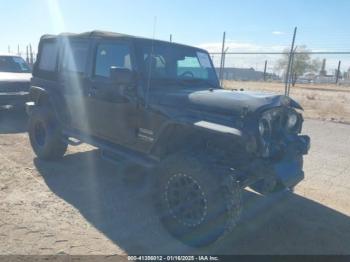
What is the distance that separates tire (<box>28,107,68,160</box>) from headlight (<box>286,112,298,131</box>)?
367 centimetres


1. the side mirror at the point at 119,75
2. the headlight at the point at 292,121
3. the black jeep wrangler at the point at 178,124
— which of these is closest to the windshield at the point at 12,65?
the black jeep wrangler at the point at 178,124

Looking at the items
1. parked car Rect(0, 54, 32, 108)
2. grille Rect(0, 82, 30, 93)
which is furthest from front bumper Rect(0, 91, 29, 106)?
grille Rect(0, 82, 30, 93)

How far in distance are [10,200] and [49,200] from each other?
0.48 m

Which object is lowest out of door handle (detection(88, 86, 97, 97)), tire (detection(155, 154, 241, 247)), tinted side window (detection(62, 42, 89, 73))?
tire (detection(155, 154, 241, 247))

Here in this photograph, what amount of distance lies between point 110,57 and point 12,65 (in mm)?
7127

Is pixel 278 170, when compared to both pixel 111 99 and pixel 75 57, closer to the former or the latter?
pixel 111 99

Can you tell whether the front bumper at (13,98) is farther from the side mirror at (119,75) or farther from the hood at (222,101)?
the hood at (222,101)

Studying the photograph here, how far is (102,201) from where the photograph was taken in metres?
4.57

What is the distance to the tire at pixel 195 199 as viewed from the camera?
134 inches

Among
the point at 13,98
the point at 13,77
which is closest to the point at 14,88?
the point at 13,98

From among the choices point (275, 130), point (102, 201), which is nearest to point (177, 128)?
point (275, 130)

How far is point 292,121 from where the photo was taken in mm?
4203

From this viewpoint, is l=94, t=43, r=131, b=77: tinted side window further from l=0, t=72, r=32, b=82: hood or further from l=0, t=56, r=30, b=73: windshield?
l=0, t=56, r=30, b=73: windshield

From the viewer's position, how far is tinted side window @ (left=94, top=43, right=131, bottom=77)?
4.74 metres
